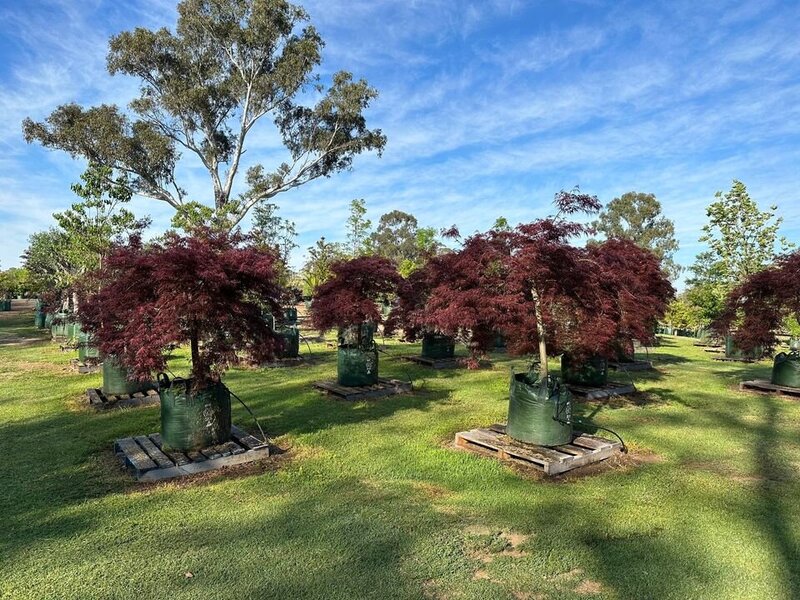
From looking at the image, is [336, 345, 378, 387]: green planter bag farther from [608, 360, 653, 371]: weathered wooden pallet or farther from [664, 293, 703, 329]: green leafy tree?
[664, 293, 703, 329]: green leafy tree

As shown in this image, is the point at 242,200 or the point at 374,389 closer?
the point at 374,389

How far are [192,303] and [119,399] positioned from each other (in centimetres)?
364

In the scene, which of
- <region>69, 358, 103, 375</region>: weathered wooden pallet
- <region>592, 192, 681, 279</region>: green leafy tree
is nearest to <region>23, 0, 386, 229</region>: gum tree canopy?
<region>69, 358, 103, 375</region>: weathered wooden pallet

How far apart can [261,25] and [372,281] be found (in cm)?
1763

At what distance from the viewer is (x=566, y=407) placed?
5508 mm

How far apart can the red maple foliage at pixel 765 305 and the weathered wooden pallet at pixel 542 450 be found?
191 inches

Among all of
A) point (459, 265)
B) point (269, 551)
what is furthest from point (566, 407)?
point (269, 551)

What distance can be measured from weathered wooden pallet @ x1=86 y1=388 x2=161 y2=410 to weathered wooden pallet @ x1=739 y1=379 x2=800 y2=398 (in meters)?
10.2

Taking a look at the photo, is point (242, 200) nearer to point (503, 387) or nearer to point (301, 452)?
point (503, 387)

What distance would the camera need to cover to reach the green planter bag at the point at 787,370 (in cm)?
905

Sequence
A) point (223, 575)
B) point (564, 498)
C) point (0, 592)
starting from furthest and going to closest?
1. point (564, 498)
2. point (223, 575)
3. point (0, 592)

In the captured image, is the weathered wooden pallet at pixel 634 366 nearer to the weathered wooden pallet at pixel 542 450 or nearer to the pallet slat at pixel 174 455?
the weathered wooden pallet at pixel 542 450

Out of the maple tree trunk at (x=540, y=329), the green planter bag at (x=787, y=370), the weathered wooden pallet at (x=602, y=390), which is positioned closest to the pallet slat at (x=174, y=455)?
the maple tree trunk at (x=540, y=329)

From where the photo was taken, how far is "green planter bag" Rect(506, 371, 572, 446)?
547 cm
